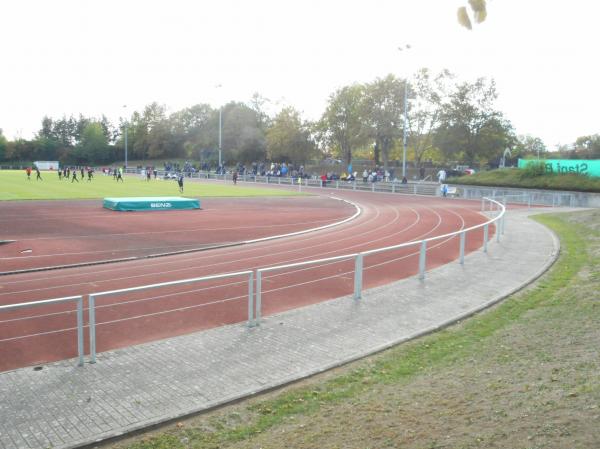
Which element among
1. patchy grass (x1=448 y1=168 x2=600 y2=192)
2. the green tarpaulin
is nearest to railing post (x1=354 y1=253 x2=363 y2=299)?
the green tarpaulin

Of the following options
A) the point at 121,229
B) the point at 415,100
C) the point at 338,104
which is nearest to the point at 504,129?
the point at 415,100

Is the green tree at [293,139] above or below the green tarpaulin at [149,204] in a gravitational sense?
above

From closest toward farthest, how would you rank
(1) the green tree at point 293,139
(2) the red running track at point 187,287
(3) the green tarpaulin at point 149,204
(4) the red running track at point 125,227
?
(2) the red running track at point 187,287
(4) the red running track at point 125,227
(3) the green tarpaulin at point 149,204
(1) the green tree at point 293,139

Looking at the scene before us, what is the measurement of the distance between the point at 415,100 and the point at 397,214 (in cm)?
2962

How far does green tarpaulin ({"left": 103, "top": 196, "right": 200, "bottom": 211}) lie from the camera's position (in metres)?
27.6

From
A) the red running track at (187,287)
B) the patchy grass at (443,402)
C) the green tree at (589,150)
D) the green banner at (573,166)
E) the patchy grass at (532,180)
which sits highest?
the green tree at (589,150)

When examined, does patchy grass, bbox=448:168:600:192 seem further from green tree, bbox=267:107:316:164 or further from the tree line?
green tree, bbox=267:107:316:164

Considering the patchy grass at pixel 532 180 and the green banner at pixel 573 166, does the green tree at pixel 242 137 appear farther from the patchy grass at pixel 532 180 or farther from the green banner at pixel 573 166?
the green banner at pixel 573 166

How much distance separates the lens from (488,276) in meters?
12.5

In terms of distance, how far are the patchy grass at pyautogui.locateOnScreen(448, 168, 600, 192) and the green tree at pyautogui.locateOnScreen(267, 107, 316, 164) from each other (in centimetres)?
2990

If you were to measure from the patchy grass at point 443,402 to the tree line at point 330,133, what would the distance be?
38.5 metres

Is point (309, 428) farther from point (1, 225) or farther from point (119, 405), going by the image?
point (1, 225)

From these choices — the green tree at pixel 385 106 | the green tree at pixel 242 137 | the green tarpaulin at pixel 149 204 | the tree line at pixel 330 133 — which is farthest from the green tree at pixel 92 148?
the green tarpaulin at pixel 149 204

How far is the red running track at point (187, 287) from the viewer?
8.00m
